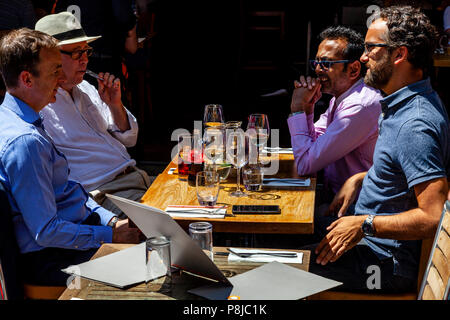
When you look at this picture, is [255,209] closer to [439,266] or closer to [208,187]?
[208,187]

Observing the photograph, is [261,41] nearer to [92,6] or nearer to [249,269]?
[92,6]

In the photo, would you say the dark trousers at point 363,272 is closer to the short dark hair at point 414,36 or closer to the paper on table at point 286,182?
the paper on table at point 286,182

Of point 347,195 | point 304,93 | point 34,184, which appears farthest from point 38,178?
point 304,93

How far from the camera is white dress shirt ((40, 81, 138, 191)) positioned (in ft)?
9.41

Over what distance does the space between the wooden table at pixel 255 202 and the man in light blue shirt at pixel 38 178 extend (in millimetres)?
231

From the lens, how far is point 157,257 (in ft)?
4.75

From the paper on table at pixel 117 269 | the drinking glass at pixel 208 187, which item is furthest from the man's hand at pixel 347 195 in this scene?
the paper on table at pixel 117 269

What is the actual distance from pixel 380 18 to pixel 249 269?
123cm

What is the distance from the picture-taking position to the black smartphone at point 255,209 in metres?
2.06

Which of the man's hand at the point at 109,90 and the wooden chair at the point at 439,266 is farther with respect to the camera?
the man's hand at the point at 109,90

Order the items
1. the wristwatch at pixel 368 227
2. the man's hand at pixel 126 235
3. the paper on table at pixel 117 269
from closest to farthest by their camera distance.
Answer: the paper on table at pixel 117 269, the wristwatch at pixel 368 227, the man's hand at pixel 126 235

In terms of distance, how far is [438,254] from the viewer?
1.53 m
